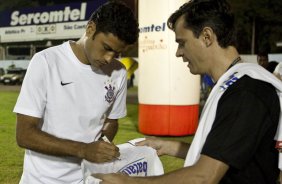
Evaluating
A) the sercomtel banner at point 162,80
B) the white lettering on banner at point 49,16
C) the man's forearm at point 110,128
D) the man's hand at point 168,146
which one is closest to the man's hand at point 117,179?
the man's hand at point 168,146

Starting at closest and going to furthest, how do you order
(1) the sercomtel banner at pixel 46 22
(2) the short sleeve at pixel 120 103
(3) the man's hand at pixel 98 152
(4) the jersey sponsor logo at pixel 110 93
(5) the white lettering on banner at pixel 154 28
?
(3) the man's hand at pixel 98 152 → (4) the jersey sponsor logo at pixel 110 93 → (2) the short sleeve at pixel 120 103 → (5) the white lettering on banner at pixel 154 28 → (1) the sercomtel banner at pixel 46 22

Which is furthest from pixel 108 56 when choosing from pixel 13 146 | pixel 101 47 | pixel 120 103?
pixel 13 146

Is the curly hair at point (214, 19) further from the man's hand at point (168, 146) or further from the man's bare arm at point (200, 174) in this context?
the man's hand at point (168, 146)

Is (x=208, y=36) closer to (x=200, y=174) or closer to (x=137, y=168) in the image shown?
(x=200, y=174)

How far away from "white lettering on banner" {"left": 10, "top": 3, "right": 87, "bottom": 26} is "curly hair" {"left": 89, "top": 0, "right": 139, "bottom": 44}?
25.5 m

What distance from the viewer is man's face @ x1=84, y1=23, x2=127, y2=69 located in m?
2.19

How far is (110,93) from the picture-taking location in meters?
2.37

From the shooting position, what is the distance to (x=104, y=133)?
2.52m

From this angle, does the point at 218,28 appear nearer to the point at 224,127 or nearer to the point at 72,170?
the point at 224,127

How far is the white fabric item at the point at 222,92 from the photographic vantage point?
1550mm

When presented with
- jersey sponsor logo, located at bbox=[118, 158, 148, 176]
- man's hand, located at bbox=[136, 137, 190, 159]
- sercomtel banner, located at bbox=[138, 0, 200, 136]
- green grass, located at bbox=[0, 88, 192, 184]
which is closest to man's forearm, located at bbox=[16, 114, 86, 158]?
jersey sponsor logo, located at bbox=[118, 158, 148, 176]

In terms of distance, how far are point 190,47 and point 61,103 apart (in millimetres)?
761

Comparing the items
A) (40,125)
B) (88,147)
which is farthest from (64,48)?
(88,147)

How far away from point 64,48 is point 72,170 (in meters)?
0.61
